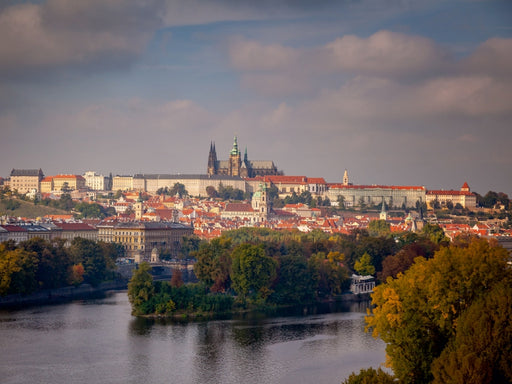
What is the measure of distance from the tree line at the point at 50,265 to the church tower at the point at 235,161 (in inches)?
3477

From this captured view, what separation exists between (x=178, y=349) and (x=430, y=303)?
11418 mm

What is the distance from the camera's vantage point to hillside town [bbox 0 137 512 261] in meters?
104

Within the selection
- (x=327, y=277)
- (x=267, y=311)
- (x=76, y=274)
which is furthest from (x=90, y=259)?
(x=267, y=311)

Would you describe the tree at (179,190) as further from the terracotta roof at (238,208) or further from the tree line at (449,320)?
the tree line at (449,320)

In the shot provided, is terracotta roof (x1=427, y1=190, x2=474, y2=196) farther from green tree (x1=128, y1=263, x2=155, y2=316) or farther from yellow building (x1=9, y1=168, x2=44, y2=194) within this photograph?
green tree (x1=128, y1=263, x2=155, y2=316)

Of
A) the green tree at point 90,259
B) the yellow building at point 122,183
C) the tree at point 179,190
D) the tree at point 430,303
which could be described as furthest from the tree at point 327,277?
the yellow building at point 122,183

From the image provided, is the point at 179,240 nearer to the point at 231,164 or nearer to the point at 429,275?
the point at 429,275

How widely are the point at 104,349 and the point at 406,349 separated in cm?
1308

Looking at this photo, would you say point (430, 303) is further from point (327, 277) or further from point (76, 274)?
point (76, 274)

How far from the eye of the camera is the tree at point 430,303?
2403 centimetres

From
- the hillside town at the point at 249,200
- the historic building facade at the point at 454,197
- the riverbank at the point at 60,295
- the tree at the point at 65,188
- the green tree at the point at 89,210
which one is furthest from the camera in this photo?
the tree at the point at 65,188

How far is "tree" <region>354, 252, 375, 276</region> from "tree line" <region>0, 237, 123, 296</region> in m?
→ 13.8

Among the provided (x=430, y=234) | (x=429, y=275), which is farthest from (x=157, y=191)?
(x=429, y=275)

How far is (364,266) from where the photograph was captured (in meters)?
54.2
